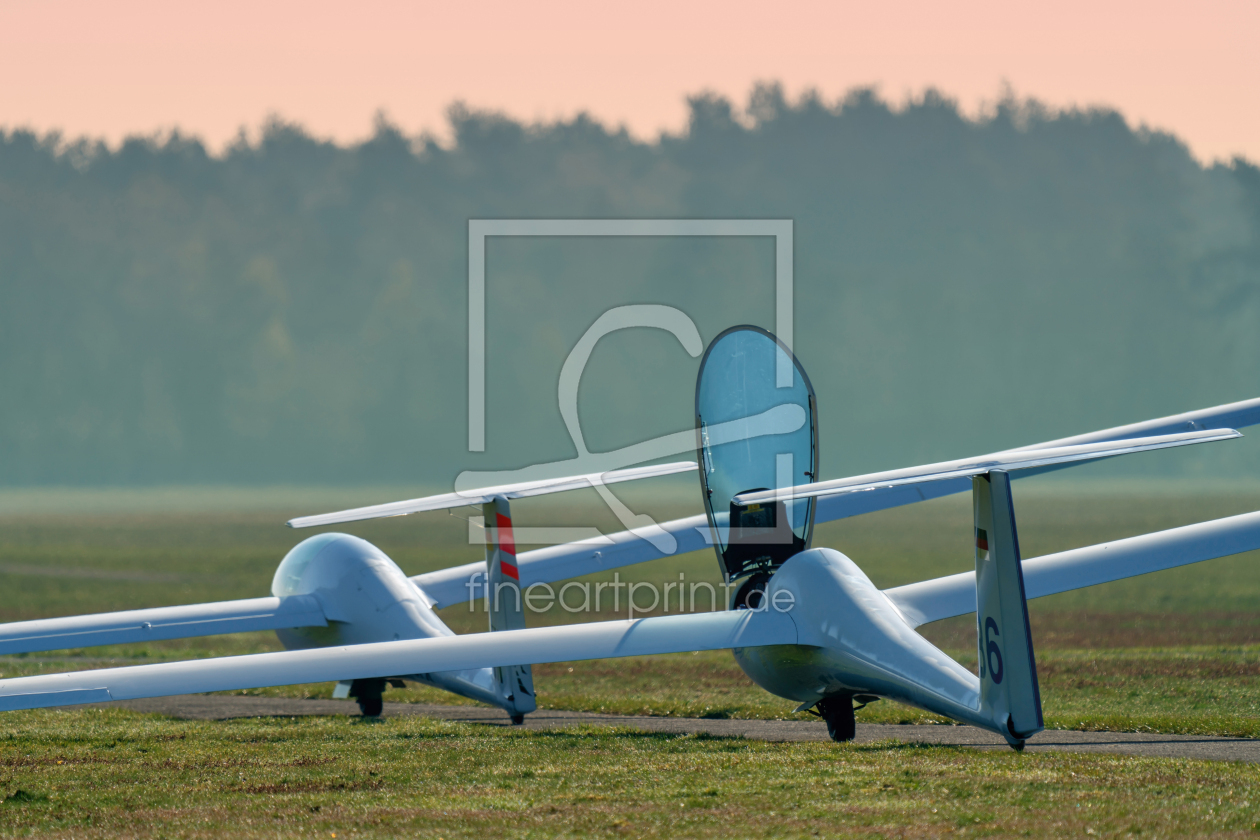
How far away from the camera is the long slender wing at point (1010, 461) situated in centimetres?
1005

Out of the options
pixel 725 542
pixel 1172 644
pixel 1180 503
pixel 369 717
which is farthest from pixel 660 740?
pixel 1180 503

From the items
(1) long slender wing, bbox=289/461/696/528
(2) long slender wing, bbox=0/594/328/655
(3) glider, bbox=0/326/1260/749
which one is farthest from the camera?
(2) long slender wing, bbox=0/594/328/655

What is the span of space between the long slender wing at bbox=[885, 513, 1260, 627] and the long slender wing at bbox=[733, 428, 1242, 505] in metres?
3.45

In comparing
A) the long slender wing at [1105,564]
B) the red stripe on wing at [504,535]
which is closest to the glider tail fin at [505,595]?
the red stripe on wing at [504,535]

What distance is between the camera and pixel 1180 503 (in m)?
120

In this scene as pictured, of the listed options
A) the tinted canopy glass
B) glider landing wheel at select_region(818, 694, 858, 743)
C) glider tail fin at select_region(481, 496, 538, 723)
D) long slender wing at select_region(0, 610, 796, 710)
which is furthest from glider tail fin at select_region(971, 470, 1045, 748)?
glider tail fin at select_region(481, 496, 538, 723)

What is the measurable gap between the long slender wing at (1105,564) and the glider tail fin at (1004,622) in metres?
2.92

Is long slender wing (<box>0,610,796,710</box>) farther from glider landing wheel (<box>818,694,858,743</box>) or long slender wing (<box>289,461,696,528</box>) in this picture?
long slender wing (<box>289,461,696,528</box>)

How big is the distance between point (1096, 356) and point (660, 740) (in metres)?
178

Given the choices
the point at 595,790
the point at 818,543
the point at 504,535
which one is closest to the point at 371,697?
the point at 504,535

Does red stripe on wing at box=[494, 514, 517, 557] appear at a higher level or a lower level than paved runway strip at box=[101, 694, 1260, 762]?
higher

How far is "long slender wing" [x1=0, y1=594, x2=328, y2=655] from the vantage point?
55.2 ft

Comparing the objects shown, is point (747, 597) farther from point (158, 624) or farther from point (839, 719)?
point (158, 624)

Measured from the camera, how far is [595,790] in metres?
12.3
